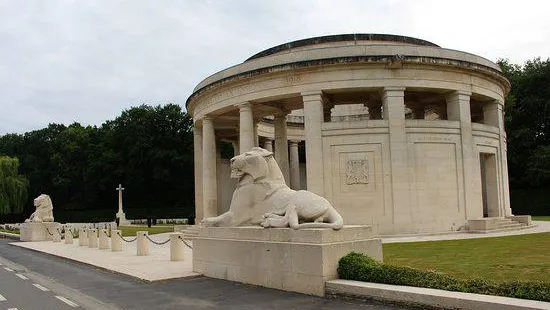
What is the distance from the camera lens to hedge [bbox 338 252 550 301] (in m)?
7.28

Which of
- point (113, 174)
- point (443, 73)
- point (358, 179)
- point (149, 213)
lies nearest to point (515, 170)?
point (443, 73)

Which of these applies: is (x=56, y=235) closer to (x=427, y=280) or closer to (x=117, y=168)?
(x=427, y=280)

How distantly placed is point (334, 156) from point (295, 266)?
15.9 meters

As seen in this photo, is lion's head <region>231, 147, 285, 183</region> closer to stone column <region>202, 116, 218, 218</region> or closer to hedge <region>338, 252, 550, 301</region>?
hedge <region>338, 252, 550, 301</region>

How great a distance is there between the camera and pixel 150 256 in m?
19.5

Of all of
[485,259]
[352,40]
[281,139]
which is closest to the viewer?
[485,259]

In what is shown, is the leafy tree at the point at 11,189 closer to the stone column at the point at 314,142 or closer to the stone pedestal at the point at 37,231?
the stone pedestal at the point at 37,231

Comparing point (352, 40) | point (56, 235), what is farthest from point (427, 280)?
point (56, 235)

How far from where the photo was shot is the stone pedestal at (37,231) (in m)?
34.4

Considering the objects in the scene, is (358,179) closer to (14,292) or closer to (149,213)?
(14,292)

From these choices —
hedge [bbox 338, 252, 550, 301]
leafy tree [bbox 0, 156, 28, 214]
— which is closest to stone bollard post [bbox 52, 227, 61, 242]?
hedge [bbox 338, 252, 550, 301]

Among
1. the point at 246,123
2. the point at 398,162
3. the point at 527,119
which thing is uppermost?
the point at 527,119

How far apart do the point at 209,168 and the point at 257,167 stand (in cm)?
2094

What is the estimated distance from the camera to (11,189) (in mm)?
66312
